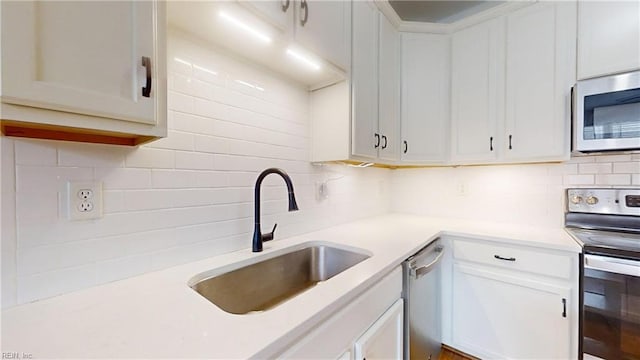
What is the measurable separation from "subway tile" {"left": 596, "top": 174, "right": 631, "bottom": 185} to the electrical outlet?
2.64 m

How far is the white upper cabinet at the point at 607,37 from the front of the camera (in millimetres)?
1408

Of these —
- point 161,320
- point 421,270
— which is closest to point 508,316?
point 421,270

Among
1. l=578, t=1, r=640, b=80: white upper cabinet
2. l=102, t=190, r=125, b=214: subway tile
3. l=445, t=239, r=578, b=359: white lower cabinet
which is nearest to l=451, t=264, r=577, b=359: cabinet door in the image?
l=445, t=239, r=578, b=359: white lower cabinet

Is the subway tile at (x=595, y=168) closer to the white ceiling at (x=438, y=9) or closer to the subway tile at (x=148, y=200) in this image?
the white ceiling at (x=438, y=9)

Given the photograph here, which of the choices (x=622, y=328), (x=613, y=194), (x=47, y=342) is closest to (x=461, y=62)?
(x=613, y=194)

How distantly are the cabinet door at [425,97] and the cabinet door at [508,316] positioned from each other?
89 cm

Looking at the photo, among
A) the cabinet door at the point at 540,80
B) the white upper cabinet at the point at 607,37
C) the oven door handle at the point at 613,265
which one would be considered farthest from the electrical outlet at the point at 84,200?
the white upper cabinet at the point at 607,37

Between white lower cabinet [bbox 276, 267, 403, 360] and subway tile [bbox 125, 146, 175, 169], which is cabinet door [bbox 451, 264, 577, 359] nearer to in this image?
white lower cabinet [bbox 276, 267, 403, 360]

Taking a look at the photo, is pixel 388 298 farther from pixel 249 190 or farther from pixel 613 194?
pixel 613 194

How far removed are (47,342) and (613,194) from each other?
8.56ft

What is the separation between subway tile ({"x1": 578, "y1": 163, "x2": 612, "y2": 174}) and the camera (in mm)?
1662

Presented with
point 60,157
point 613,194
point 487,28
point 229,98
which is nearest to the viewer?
point 60,157

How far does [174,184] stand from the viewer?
3.33ft

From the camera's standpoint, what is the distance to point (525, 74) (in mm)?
1732
